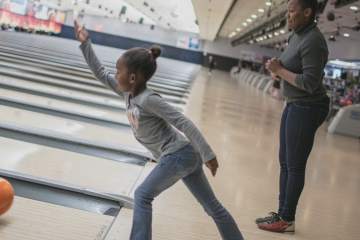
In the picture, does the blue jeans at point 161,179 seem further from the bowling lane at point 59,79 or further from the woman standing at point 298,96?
the bowling lane at point 59,79

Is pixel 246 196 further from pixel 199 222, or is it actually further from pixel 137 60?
pixel 137 60

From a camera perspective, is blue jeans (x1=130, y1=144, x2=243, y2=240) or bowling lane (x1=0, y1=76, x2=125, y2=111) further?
bowling lane (x1=0, y1=76, x2=125, y2=111)

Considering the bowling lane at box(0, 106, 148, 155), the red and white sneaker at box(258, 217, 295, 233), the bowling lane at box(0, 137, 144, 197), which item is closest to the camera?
the red and white sneaker at box(258, 217, 295, 233)

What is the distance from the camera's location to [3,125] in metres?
4.64

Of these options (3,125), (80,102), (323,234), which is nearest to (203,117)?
(80,102)

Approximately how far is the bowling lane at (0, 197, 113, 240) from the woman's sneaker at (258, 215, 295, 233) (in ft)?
3.42

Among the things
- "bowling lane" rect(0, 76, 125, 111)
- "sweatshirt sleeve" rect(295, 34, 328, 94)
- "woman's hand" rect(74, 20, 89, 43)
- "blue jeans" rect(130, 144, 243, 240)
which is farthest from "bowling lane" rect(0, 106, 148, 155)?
"blue jeans" rect(130, 144, 243, 240)

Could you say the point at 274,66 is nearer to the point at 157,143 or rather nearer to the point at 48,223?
the point at 157,143

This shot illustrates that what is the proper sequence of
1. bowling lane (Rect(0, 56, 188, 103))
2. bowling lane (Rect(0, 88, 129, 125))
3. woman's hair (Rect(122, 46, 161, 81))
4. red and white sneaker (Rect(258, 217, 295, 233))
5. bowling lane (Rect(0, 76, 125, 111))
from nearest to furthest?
woman's hair (Rect(122, 46, 161, 81)) < red and white sneaker (Rect(258, 217, 295, 233)) < bowling lane (Rect(0, 88, 129, 125)) < bowling lane (Rect(0, 76, 125, 111)) < bowling lane (Rect(0, 56, 188, 103))

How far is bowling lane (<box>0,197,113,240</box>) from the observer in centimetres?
242

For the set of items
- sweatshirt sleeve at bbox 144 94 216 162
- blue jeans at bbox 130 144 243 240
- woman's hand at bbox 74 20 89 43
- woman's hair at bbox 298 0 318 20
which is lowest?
blue jeans at bbox 130 144 243 240

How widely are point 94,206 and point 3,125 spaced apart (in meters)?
2.04

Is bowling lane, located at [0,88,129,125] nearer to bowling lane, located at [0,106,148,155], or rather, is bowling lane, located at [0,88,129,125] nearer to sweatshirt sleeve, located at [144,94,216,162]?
bowling lane, located at [0,106,148,155]

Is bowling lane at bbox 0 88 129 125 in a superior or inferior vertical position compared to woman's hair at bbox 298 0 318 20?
inferior
